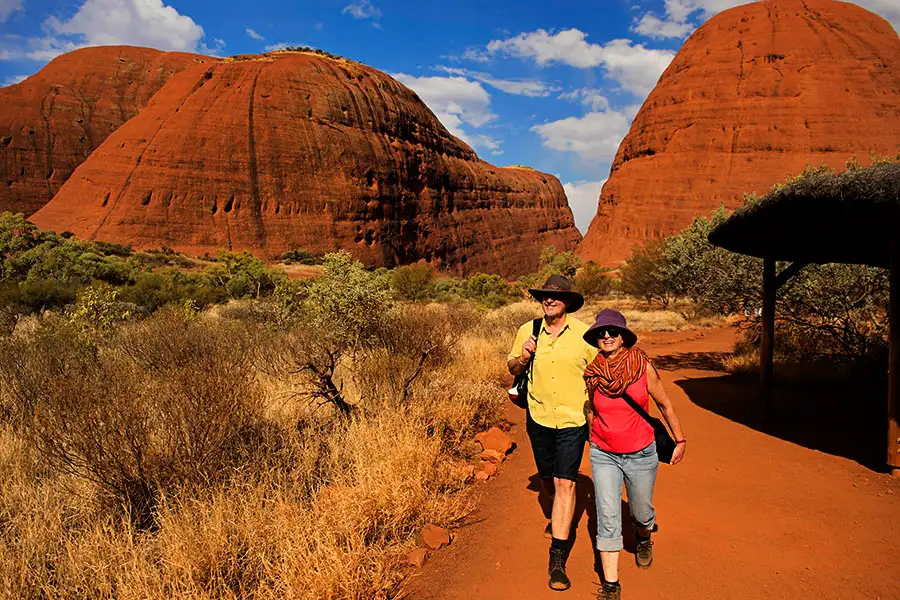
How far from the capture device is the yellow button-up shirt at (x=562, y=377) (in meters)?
3.14

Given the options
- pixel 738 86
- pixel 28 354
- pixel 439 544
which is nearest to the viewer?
pixel 439 544

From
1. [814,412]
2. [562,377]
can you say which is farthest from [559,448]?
[814,412]

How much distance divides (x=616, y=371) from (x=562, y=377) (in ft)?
1.25

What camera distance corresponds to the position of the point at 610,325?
9.56ft

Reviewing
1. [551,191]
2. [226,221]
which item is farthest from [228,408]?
[551,191]

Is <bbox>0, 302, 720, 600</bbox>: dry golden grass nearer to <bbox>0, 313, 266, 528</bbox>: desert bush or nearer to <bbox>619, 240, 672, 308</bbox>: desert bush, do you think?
<bbox>0, 313, 266, 528</bbox>: desert bush

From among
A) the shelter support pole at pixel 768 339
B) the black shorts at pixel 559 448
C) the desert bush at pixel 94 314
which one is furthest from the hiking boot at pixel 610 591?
the desert bush at pixel 94 314

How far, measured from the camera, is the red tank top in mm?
2852

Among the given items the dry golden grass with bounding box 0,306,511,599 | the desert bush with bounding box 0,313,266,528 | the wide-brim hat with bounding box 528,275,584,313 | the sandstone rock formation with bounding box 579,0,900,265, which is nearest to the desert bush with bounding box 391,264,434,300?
the dry golden grass with bounding box 0,306,511,599

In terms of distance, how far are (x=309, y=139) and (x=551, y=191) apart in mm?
49700

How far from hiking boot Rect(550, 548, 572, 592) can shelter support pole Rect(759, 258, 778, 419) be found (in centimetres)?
504

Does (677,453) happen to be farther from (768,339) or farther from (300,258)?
(300,258)

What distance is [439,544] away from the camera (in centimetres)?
359

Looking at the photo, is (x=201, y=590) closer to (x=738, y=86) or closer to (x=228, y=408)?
(x=228, y=408)
